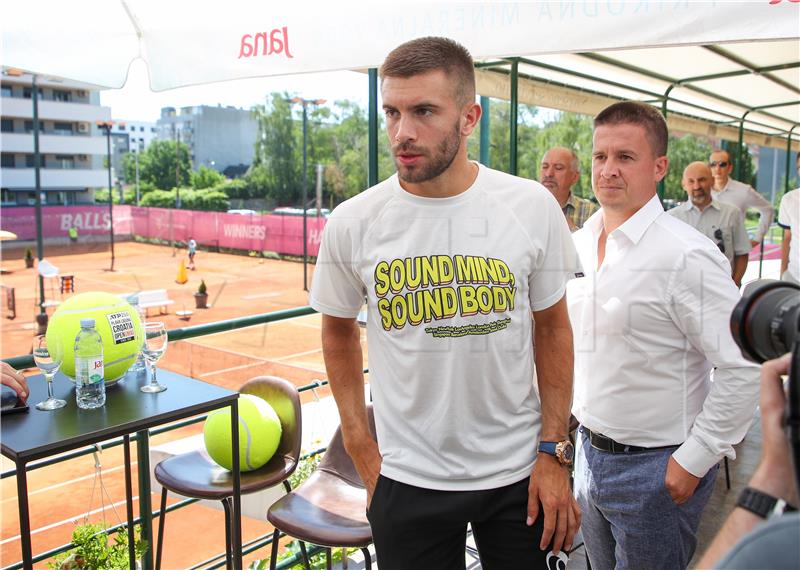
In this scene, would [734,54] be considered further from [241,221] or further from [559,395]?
[241,221]

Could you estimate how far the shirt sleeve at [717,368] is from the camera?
181 cm

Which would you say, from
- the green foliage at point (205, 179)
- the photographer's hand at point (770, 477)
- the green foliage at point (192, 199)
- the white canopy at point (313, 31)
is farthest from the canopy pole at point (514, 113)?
the green foliage at point (205, 179)

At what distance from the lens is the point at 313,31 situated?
9.11ft

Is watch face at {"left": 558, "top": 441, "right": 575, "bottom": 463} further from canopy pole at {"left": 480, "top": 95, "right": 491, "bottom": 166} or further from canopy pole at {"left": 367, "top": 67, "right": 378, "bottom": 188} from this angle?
canopy pole at {"left": 480, "top": 95, "right": 491, "bottom": 166}

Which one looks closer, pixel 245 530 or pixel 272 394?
pixel 272 394

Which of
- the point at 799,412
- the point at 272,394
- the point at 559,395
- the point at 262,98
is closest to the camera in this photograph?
the point at 799,412

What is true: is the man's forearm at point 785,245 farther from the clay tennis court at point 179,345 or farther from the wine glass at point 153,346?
the clay tennis court at point 179,345

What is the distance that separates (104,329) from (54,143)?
73930mm

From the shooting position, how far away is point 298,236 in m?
50.7

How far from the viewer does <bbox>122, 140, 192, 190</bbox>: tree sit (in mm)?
84250

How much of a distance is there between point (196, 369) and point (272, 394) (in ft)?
69.5

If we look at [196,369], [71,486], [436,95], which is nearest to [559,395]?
[436,95]

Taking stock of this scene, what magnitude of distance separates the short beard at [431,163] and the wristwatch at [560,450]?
0.69 m

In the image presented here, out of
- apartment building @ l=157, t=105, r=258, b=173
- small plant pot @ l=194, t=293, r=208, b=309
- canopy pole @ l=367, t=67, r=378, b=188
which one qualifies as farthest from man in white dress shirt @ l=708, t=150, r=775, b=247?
apartment building @ l=157, t=105, r=258, b=173
